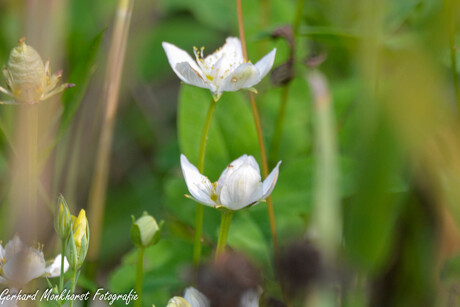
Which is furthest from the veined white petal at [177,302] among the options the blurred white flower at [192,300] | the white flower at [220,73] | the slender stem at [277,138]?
the slender stem at [277,138]

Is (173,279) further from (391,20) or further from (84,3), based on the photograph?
(84,3)

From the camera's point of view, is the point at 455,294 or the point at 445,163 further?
the point at 445,163

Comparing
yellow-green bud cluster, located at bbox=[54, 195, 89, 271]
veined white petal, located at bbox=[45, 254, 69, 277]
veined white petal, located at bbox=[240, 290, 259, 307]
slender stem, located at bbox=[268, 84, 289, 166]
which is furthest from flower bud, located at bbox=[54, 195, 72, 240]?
slender stem, located at bbox=[268, 84, 289, 166]

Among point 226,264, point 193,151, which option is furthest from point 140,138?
point 226,264

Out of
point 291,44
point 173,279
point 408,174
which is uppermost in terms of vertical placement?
point 291,44

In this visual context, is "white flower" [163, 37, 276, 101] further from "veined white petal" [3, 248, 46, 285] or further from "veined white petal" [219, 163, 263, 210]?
"veined white petal" [3, 248, 46, 285]

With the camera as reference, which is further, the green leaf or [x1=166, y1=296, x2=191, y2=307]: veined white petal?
the green leaf

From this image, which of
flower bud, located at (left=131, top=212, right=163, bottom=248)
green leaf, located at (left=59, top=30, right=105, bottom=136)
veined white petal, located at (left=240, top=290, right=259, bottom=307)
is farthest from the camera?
green leaf, located at (left=59, top=30, right=105, bottom=136)
